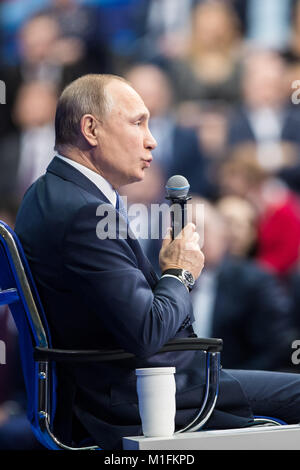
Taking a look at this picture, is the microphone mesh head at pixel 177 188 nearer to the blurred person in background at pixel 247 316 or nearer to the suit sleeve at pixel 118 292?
the suit sleeve at pixel 118 292

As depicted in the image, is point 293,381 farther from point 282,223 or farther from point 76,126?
point 282,223

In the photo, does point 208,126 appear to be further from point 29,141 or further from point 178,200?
point 178,200

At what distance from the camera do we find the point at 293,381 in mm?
2516

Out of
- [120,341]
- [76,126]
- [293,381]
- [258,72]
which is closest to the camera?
[120,341]

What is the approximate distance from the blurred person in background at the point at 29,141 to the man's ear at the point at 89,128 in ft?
12.6

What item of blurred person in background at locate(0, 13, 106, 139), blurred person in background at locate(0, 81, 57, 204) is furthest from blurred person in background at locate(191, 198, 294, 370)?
blurred person in background at locate(0, 13, 106, 139)

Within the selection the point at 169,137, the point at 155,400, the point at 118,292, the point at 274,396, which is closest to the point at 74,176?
the point at 118,292

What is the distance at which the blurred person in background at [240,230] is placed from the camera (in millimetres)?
4613

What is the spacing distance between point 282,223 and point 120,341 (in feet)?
10.0

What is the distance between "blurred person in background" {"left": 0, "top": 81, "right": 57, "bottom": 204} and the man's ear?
3849mm

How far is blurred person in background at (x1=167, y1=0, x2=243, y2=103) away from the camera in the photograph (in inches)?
236

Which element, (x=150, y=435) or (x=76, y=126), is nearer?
(x=150, y=435)

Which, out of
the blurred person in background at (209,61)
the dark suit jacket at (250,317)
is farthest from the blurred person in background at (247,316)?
the blurred person in background at (209,61)
